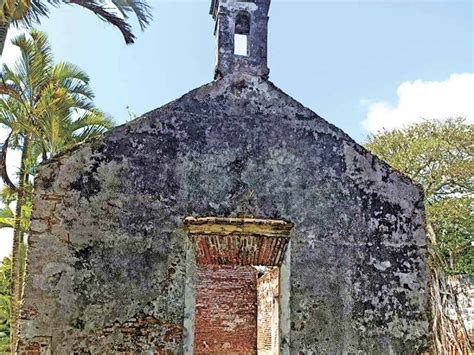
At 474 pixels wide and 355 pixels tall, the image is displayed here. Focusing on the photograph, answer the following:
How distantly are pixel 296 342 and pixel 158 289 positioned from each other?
1.59m

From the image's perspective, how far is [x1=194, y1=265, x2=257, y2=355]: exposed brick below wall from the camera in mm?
11484

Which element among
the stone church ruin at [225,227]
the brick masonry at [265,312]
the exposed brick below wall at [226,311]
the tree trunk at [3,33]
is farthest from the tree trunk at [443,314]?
the tree trunk at [3,33]

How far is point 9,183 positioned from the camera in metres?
11.9

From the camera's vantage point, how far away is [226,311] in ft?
38.7

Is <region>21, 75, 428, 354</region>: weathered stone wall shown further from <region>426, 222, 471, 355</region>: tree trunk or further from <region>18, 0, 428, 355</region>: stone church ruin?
<region>426, 222, 471, 355</region>: tree trunk

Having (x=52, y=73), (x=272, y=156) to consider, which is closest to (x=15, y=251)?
(x=52, y=73)

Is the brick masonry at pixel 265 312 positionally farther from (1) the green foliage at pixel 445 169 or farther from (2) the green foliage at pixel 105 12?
(1) the green foliage at pixel 445 169

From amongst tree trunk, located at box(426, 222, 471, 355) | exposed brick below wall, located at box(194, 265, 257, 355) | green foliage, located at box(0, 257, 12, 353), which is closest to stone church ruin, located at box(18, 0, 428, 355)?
tree trunk, located at box(426, 222, 471, 355)

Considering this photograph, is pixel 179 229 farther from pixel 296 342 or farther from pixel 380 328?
pixel 380 328

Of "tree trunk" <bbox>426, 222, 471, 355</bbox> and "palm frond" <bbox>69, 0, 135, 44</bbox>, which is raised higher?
"palm frond" <bbox>69, 0, 135, 44</bbox>

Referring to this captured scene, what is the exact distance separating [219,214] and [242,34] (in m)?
2.48

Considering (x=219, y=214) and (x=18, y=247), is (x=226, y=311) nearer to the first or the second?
(x=18, y=247)

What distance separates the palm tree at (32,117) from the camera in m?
11.6

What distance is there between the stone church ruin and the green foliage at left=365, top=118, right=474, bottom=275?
48.8 ft
